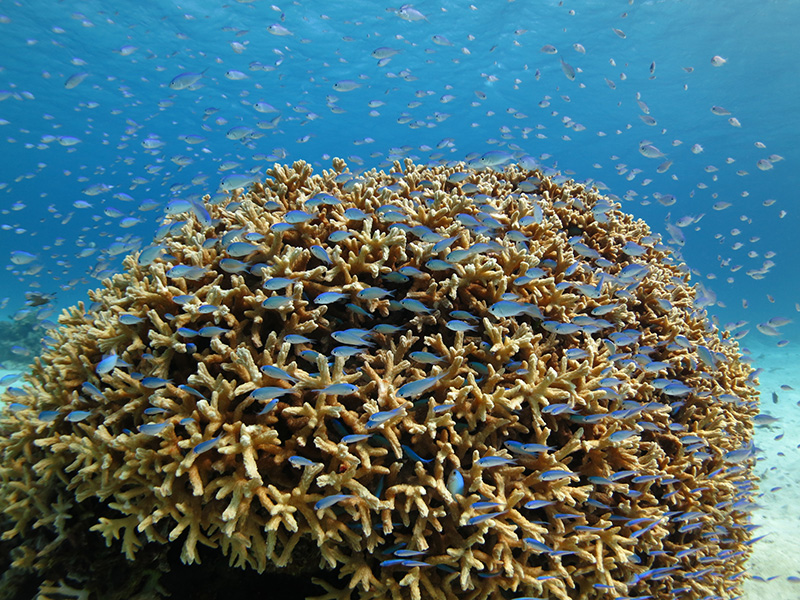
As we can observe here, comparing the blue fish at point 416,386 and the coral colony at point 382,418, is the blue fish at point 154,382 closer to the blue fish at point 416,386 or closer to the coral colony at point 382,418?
the coral colony at point 382,418

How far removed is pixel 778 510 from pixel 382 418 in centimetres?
1068

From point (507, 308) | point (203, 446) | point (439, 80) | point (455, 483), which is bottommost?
point (203, 446)

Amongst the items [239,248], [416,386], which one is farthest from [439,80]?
[416,386]

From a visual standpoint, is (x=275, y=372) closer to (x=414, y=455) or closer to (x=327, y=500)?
(x=327, y=500)

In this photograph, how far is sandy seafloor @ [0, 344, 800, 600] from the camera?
569 cm

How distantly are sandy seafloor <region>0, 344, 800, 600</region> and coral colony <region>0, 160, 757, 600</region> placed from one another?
219 centimetres

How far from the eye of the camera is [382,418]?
261cm

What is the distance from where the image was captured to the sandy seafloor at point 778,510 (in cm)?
569

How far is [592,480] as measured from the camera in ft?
10.1

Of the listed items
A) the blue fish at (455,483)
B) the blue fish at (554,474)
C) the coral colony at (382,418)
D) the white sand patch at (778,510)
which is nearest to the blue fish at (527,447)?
the coral colony at (382,418)

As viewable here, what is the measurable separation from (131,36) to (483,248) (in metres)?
42.2

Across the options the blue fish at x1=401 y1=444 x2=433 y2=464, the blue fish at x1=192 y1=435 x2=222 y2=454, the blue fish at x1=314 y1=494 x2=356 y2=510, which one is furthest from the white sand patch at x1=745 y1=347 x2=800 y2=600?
the blue fish at x1=192 y1=435 x2=222 y2=454

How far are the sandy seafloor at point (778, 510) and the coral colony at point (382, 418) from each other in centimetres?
219

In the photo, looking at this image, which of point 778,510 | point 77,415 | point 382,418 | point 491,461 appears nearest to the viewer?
point 382,418
